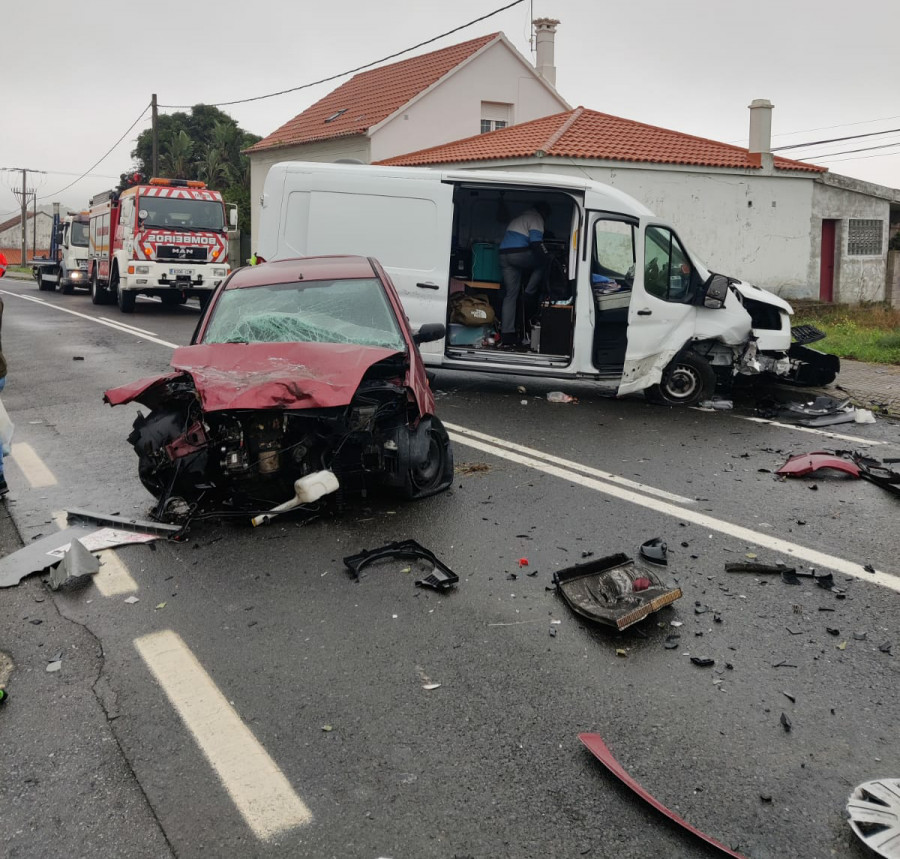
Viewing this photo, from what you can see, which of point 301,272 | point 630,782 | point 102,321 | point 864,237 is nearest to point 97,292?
point 102,321

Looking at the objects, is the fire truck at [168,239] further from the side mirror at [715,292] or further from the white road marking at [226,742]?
the white road marking at [226,742]

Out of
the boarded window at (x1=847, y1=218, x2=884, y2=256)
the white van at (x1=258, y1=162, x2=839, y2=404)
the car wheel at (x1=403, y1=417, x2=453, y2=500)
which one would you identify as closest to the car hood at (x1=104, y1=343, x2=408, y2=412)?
the car wheel at (x1=403, y1=417, x2=453, y2=500)

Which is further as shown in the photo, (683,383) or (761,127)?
(761,127)

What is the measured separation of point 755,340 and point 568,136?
52.3 feet

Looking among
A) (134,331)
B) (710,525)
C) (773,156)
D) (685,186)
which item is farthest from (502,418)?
(773,156)

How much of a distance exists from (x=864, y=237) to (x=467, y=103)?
611 inches

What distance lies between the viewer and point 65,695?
357cm

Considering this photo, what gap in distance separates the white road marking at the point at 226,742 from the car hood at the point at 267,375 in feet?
5.34

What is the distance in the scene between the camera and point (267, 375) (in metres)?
5.52

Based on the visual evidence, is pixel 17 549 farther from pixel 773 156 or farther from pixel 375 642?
pixel 773 156

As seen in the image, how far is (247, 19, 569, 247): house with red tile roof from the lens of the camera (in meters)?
32.4

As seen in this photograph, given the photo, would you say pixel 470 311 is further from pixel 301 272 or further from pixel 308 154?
pixel 308 154

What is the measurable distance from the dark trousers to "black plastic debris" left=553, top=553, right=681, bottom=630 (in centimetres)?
668

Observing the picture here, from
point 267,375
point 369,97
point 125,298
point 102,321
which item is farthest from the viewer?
point 369,97
